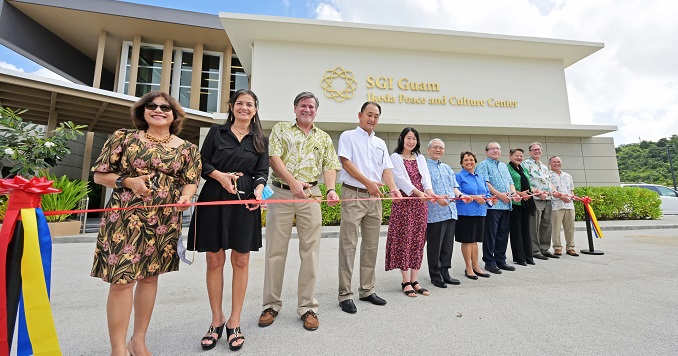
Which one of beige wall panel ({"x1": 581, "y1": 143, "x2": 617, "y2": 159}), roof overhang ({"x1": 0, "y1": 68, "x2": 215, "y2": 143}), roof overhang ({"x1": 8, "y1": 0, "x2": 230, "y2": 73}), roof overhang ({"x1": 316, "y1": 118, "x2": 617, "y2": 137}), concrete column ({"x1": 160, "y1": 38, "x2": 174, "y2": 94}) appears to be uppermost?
roof overhang ({"x1": 8, "y1": 0, "x2": 230, "y2": 73})

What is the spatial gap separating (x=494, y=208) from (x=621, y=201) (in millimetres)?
8839

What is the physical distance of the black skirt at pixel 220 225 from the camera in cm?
199

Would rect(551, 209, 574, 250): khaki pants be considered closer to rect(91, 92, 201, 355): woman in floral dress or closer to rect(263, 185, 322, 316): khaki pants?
rect(263, 185, 322, 316): khaki pants

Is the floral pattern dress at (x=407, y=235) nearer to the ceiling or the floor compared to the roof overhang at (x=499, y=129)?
nearer to the floor

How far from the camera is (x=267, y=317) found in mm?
2281

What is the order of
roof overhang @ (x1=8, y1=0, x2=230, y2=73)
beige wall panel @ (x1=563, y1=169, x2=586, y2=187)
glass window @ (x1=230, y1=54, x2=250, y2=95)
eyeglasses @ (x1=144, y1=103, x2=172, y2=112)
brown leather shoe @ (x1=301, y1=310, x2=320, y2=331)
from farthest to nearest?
glass window @ (x1=230, y1=54, x2=250, y2=95), roof overhang @ (x1=8, y1=0, x2=230, y2=73), beige wall panel @ (x1=563, y1=169, x2=586, y2=187), brown leather shoe @ (x1=301, y1=310, x2=320, y2=331), eyeglasses @ (x1=144, y1=103, x2=172, y2=112)

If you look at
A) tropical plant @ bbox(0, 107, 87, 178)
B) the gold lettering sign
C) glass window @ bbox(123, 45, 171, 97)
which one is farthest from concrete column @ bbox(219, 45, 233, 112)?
→ tropical plant @ bbox(0, 107, 87, 178)

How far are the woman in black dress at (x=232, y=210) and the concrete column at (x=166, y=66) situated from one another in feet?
44.1

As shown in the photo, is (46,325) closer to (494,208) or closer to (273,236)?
(273,236)

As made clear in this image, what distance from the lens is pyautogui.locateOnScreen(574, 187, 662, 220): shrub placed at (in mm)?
9469

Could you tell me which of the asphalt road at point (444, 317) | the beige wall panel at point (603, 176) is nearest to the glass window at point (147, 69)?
the asphalt road at point (444, 317)

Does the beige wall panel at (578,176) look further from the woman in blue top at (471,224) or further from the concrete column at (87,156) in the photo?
the concrete column at (87,156)

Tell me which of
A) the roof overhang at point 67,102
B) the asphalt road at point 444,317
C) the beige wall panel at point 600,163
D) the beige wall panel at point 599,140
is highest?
the roof overhang at point 67,102

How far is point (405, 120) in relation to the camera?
384 inches
